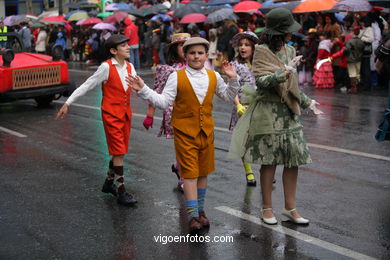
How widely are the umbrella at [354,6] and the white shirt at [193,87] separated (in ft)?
38.6

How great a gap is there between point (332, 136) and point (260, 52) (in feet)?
16.1

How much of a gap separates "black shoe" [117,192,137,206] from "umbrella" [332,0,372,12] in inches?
462

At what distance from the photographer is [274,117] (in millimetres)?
5613

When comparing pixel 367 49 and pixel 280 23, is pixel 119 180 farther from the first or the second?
pixel 367 49

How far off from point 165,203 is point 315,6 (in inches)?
500

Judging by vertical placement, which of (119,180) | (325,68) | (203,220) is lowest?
(203,220)

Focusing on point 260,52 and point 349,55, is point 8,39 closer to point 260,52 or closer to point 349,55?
point 349,55

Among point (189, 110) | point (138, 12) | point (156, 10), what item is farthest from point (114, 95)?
point (138, 12)

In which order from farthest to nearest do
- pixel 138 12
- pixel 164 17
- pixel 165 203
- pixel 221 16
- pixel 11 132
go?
pixel 138 12 < pixel 164 17 < pixel 221 16 < pixel 11 132 < pixel 165 203

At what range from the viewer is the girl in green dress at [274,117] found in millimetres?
5516

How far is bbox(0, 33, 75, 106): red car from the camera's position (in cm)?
1299

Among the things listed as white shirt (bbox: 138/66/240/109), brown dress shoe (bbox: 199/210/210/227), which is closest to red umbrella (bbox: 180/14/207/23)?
white shirt (bbox: 138/66/240/109)

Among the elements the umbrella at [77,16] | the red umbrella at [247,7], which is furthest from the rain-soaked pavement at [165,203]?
the umbrella at [77,16]

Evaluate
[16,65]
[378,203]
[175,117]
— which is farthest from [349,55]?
[175,117]
